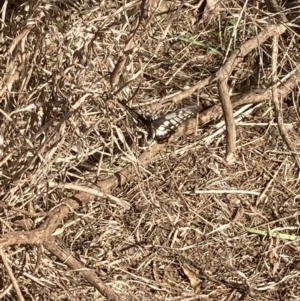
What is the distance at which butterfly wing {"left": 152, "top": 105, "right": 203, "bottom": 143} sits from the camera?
223 cm

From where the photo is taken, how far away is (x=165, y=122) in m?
2.27

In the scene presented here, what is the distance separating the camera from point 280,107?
229 cm

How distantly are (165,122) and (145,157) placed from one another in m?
0.16

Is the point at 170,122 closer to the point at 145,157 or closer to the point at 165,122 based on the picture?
the point at 165,122

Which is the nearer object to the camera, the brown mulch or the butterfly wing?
the brown mulch

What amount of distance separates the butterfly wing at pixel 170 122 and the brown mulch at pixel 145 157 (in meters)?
0.03

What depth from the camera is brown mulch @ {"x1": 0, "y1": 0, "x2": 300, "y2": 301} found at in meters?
1.97

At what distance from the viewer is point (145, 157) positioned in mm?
2191

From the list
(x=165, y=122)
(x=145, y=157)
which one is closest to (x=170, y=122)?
(x=165, y=122)

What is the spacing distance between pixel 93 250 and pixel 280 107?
81 centimetres

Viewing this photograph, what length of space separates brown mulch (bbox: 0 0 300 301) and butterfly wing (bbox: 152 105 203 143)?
28mm

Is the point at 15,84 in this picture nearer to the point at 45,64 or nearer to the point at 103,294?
the point at 45,64

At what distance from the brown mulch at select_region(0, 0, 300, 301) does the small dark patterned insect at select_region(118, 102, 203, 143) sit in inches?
1.2

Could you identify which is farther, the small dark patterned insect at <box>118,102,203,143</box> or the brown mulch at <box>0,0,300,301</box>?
the small dark patterned insect at <box>118,102,203,143</box>
